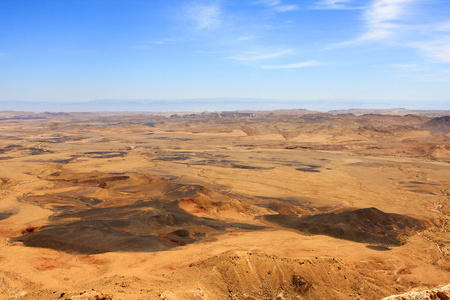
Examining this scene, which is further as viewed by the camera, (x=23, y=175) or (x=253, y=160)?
(x=253, y=160)

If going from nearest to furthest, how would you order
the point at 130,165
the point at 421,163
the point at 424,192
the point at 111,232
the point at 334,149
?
the point at 111,232
the point at 424,192
the point at 130,165
the point at 421,163
the point at 334,149

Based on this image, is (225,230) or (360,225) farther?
(360,225)

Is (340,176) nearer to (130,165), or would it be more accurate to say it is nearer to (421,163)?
(421,163)

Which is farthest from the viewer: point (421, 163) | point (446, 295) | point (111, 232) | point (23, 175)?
point (421, 163)

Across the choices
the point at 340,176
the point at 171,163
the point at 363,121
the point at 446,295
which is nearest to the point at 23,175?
the point at 171,163

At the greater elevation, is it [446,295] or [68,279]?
[446,295]

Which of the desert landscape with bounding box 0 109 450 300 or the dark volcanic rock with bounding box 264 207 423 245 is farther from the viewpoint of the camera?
the dark volcanic rock with bounding box 264 207 423 245

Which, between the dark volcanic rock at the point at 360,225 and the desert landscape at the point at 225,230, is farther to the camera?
the dark volcanic rock at the point at 360,225
